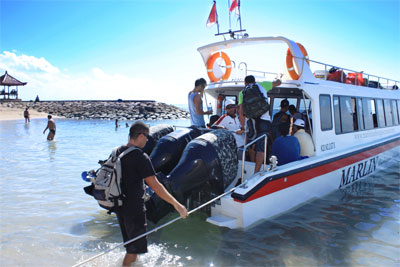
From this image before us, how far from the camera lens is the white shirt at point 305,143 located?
563cm

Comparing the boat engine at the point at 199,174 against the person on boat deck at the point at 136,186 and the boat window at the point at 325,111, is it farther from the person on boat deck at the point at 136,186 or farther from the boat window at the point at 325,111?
the boat window at the point at 325,111

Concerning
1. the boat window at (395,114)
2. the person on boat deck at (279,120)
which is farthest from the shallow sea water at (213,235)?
the boat window at (395,114)

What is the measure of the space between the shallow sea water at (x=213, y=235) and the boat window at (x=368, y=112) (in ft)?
5.81

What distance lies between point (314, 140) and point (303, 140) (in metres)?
0.25

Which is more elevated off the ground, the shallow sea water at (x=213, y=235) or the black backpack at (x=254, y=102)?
the black backpack at (x=254, y=102)

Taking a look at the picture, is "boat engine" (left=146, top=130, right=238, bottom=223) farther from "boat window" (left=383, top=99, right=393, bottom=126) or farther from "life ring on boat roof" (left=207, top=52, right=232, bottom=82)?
"boat window" (left=383, top=99, right=393, bottom=126)

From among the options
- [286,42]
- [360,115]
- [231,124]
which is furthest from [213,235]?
[360,115]

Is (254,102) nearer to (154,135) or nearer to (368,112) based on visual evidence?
(154,135)

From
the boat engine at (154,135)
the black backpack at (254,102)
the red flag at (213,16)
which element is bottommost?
the boat engine at (154,135)

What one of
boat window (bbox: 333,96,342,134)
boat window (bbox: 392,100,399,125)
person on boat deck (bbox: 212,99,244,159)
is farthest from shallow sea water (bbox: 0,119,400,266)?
boat window (bbox: 392,100,399,125)

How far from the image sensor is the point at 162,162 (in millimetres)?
4570

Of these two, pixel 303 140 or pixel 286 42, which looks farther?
pixel 303 140

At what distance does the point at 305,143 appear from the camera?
563 centimetres

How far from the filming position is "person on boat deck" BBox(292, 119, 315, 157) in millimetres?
5625
